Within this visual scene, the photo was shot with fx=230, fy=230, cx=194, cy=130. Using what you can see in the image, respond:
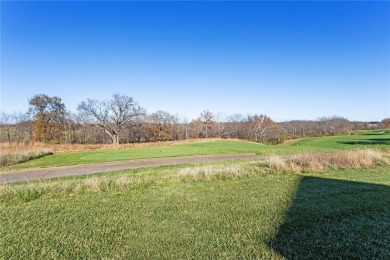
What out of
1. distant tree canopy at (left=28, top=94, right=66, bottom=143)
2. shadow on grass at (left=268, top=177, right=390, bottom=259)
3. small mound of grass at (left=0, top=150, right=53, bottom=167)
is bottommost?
shadow on grass at (left=268, top=177, right=390, bottom=259)

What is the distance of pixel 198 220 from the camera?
182 inches

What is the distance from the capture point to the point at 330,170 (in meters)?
10.0

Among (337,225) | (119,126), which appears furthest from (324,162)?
(119,126)

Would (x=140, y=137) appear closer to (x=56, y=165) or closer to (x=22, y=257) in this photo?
(x=56, y=165)

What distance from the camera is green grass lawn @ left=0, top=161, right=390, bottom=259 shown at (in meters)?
3.47

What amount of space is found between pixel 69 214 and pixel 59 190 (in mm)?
2601

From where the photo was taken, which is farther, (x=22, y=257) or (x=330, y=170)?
(x=330, y=170)

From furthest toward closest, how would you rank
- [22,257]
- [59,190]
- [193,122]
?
[193,122], [59,190], [22,257]

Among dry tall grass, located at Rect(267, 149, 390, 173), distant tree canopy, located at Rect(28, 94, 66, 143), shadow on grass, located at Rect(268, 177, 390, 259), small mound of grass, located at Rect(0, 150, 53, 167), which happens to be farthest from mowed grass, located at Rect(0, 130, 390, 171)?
distant tree canopy, located at Rect(28, 94, 66, 143)

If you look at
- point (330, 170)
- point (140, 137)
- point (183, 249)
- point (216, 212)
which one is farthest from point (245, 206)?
point (140, 137)

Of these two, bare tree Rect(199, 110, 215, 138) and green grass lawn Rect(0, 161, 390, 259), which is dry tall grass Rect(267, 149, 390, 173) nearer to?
green grass lawn Rect(0, 161, 390, 259)

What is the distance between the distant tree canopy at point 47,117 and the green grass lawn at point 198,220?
1788 inches

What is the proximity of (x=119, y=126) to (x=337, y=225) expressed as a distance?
48860 mm

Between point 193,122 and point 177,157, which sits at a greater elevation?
point 193,122
